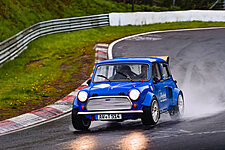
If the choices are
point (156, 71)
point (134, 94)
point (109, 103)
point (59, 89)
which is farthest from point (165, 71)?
point (59, 89)

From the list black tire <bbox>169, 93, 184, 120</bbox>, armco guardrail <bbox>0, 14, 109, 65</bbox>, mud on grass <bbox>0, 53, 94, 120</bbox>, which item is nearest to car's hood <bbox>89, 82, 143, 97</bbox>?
black tire <bbox>169, 93, 184, 120</bbox>

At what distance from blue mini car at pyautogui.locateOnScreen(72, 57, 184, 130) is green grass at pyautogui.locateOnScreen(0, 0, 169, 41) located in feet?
55.0

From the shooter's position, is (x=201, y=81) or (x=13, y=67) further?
(x=13, y=67)

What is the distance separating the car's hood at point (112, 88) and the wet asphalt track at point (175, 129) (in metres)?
0.77

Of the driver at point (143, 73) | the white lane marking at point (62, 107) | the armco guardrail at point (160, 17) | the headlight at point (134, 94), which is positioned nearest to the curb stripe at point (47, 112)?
the white lane marking at point (62, 107)

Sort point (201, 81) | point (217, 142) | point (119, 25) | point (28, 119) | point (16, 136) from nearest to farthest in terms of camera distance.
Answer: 1. point (217, 142)
2. point (16, 136)
3. point (28, 119)
4. point (201, 81)
5. point (119, 25)

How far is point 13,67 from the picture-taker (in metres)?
20.2

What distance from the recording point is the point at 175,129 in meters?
8.34

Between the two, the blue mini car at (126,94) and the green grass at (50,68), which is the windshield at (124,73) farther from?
the green grass at (50,68)

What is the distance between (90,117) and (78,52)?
13542 mm

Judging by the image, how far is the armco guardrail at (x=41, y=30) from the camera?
821 inches

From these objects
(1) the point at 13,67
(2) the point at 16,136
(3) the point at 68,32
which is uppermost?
(3) the point at 68,32

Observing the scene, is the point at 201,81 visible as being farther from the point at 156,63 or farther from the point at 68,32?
the point at 68,32

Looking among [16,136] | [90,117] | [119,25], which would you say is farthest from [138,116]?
[119,25]
